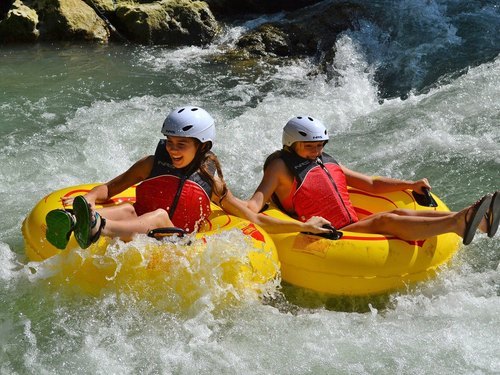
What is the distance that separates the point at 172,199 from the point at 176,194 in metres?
0.04

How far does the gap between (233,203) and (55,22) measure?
778 centimetres

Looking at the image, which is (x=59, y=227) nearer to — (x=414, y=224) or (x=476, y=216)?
(x=414, y=224)

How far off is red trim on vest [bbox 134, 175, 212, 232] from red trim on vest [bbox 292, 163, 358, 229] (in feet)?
2.50

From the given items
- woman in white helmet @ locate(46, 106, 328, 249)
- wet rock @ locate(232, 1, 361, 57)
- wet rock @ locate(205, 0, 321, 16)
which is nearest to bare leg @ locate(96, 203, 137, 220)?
woman in white helmet @ locate(46, 106, 328, 249)

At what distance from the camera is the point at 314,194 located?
535 cm

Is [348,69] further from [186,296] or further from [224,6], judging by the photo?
[186,296]

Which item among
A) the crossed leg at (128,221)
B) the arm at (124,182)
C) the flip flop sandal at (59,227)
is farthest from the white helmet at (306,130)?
the flip flop sandal at (59,227)

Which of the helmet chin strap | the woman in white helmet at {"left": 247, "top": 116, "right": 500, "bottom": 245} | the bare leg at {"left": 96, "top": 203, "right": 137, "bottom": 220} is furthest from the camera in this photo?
the woman in white helmet at {"left": 247, "top": 116, "right": 500, "bottom": 245}

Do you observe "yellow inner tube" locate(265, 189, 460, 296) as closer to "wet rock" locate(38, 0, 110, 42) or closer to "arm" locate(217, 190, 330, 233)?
"arm" locate(217, 190, 330, 233)

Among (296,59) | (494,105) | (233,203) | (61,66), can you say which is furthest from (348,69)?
(233,203)

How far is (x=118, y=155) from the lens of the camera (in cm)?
765

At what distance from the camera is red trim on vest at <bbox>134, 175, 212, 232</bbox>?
16.2 ft

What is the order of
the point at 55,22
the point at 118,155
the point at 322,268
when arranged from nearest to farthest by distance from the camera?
the point at 322,268, the point at 118,155, the point at 55,22

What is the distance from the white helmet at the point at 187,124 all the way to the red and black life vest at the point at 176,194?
268mm
